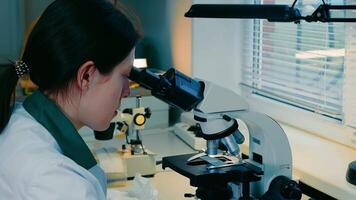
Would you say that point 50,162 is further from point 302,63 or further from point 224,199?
point 302,63

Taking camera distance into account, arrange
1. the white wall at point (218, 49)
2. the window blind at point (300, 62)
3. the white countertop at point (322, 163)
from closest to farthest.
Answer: the white countertop at point (322, 163)
the window blind at point (300, 62)
the white wall at point (218, 49)

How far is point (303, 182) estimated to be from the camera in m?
1.88

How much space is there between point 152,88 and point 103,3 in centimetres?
30

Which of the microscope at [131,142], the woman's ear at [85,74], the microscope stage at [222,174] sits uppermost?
the woman's ear at [85,74]

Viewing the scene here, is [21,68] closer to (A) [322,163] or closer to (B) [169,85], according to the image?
(B) [169,85]

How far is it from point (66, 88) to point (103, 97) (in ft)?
0.27

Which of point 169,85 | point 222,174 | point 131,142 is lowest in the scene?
point 131,142

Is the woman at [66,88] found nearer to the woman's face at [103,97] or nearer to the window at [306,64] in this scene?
the woman's face at [103,97]

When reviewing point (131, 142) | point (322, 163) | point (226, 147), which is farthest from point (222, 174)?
point (131, 142)

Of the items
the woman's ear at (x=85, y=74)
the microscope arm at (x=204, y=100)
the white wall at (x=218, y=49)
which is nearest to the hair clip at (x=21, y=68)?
the woman's ear at (x=85, y=74)

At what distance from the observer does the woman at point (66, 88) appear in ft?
3.31

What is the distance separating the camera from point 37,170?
959 millimetres

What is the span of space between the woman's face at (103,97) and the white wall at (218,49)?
5.22 ft

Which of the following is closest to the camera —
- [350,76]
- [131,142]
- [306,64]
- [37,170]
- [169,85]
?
[37,170]
